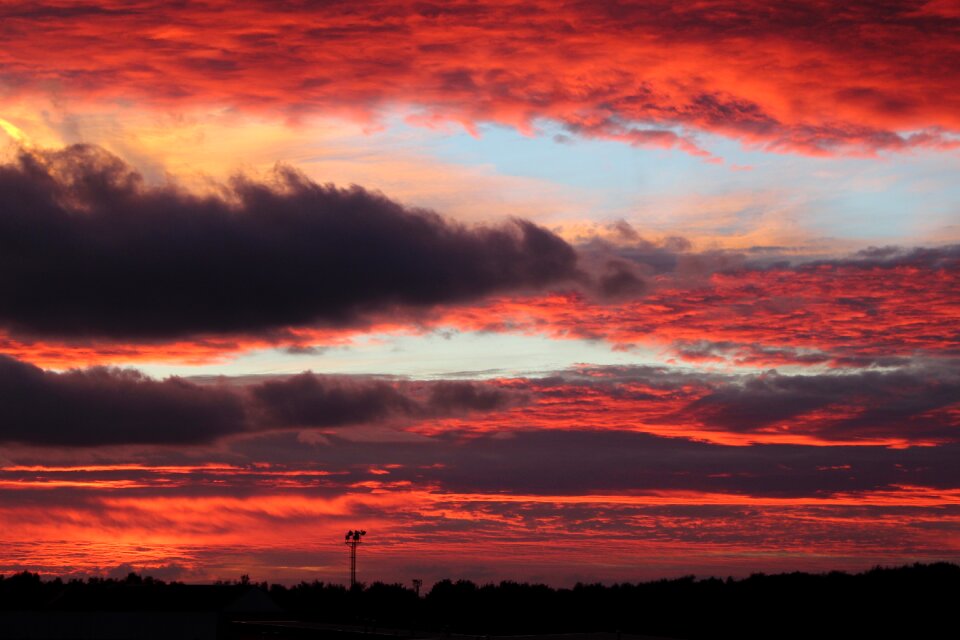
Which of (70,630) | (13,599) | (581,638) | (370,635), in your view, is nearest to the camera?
(70,630)

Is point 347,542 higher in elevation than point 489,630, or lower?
higher

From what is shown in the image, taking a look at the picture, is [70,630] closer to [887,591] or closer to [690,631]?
[690,631]

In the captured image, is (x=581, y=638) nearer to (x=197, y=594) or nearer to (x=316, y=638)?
(x=316, y=638)

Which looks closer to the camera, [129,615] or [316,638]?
[129,615]

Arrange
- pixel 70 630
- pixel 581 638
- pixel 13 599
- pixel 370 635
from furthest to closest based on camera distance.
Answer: pixel 13 599
pixel 370 635
pixel 581 638
pixel 70 630

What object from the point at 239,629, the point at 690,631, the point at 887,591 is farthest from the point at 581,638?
the point at 887,591

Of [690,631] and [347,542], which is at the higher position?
[347,542]

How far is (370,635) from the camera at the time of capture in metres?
150

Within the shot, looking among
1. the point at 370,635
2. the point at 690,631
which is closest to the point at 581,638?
the point at 370,635

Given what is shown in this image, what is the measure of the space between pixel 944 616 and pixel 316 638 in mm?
91567

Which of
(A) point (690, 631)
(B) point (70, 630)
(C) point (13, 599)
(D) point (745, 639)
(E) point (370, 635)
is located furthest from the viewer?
(A) point (690, 631)

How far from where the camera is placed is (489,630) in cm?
19750

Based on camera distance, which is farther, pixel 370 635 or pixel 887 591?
pixel 887 591

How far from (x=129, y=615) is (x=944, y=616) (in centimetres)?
11427
